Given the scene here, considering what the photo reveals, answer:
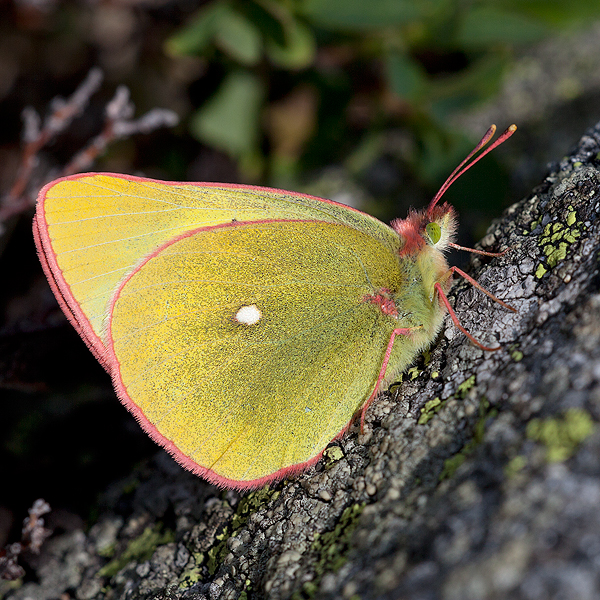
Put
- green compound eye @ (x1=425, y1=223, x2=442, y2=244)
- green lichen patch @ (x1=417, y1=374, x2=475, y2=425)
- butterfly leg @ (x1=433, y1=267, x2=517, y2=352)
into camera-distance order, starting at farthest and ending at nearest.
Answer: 1. green compound eye @ (x1=425, y1=223, x2=442, y2=244)
2. butterfly leg @ (x1=433, y1=267, x2=517, y2=352)
3. green lichen patch @ (x1=417, y1=374, x2=475, y2=425)

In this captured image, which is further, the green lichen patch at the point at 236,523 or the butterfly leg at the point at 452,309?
the green lichen patch at the point at 236,523

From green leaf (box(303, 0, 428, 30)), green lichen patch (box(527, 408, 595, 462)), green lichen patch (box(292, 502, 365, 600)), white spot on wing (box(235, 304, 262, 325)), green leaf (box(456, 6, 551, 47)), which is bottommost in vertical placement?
green lichen patch (box(292, 502, 365, 600))

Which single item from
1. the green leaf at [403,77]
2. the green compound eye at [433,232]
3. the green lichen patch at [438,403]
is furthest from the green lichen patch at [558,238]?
the green leaf at [403,77]

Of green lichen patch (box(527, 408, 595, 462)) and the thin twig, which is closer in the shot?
green lichen patch (box(527, 408, 595, 462))

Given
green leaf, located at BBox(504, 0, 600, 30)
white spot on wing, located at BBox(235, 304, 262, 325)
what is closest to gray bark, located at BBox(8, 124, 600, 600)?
white spot on wing, located at BBox(235, 304, 262, 325)

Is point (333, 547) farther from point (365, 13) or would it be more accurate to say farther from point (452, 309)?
point (365, 13)

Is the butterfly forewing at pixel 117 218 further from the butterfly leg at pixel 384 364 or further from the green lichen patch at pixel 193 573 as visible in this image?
the green lichen patch at pixel 193 573

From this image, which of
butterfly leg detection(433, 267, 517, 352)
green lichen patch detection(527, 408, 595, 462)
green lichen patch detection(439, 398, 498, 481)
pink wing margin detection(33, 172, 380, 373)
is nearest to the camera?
green lichen patch detection(527, 408, 595, 462)

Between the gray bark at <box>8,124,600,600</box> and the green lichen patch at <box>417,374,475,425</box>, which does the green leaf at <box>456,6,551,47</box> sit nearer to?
the gray bark at <box>8,124,600,600</box>

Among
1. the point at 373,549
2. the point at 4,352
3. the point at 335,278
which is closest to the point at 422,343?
the point at 335,278
